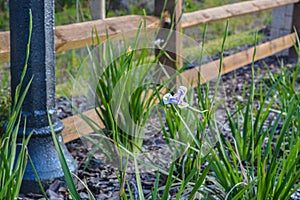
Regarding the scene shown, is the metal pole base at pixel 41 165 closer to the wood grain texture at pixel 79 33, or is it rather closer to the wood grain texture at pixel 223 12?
the wood grain texture at pixel 79 33

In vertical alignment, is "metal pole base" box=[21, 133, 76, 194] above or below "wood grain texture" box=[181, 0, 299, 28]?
below

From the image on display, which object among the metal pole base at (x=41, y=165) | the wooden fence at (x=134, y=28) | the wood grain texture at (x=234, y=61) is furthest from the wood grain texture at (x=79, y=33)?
the wood grain texture at (x=234, y=61)

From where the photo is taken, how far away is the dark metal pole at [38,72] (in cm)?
211

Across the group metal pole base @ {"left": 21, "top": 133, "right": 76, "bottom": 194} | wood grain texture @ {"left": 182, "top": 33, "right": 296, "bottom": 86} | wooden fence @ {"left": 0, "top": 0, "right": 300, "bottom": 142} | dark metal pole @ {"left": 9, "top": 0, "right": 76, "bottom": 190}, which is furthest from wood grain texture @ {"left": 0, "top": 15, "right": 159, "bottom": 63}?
wood grain texture @ {"left": 182, "top": 33, "right": 296, "bottom": 86}

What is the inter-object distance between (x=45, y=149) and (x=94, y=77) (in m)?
0.42

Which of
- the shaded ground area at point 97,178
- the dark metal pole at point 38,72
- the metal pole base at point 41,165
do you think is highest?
the dark metal pole at point 38,72

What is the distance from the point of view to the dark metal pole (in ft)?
6.93

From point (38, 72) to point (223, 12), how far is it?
2188 mm

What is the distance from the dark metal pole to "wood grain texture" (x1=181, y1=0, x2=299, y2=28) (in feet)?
4.95

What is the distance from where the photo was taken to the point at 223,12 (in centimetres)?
404

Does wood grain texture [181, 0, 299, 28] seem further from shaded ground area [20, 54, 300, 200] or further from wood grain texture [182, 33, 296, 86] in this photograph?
shaded ground area [20, 54, 300, 200]

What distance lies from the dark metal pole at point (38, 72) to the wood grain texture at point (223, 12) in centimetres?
151

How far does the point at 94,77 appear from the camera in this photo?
2498 mm

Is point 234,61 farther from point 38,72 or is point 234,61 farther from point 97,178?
point 38,72
